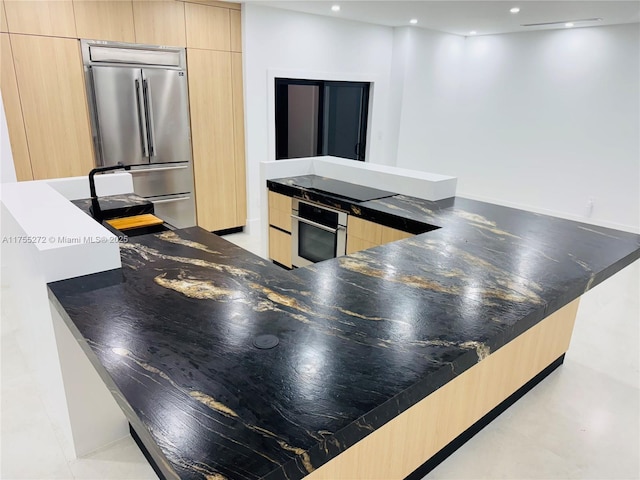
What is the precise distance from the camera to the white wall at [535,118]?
5434 millimetres

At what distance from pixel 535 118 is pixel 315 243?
440 cm

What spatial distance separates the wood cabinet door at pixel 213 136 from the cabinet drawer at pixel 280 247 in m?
1.19

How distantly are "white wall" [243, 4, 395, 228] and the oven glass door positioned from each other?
1291mm

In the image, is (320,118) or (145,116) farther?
(320,118)

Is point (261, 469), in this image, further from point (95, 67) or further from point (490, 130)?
point (490, 130)

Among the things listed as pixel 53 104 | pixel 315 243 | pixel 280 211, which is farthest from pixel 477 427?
pixel 53 104

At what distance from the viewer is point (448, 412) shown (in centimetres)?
186

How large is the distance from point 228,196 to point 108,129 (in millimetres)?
1464

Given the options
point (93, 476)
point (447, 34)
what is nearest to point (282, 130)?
point (447, 34)

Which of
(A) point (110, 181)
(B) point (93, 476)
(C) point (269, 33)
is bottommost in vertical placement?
(B) point (93, 476)

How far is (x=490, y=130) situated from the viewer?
21.9ft

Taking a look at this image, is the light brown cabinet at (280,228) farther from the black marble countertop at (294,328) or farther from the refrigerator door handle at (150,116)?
the black marble countertop at (294,328)

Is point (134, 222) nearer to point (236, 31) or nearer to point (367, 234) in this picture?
point (367, 234)

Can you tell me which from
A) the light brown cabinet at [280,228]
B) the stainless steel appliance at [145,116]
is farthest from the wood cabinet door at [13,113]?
the light brown cabinet at [280,228]
